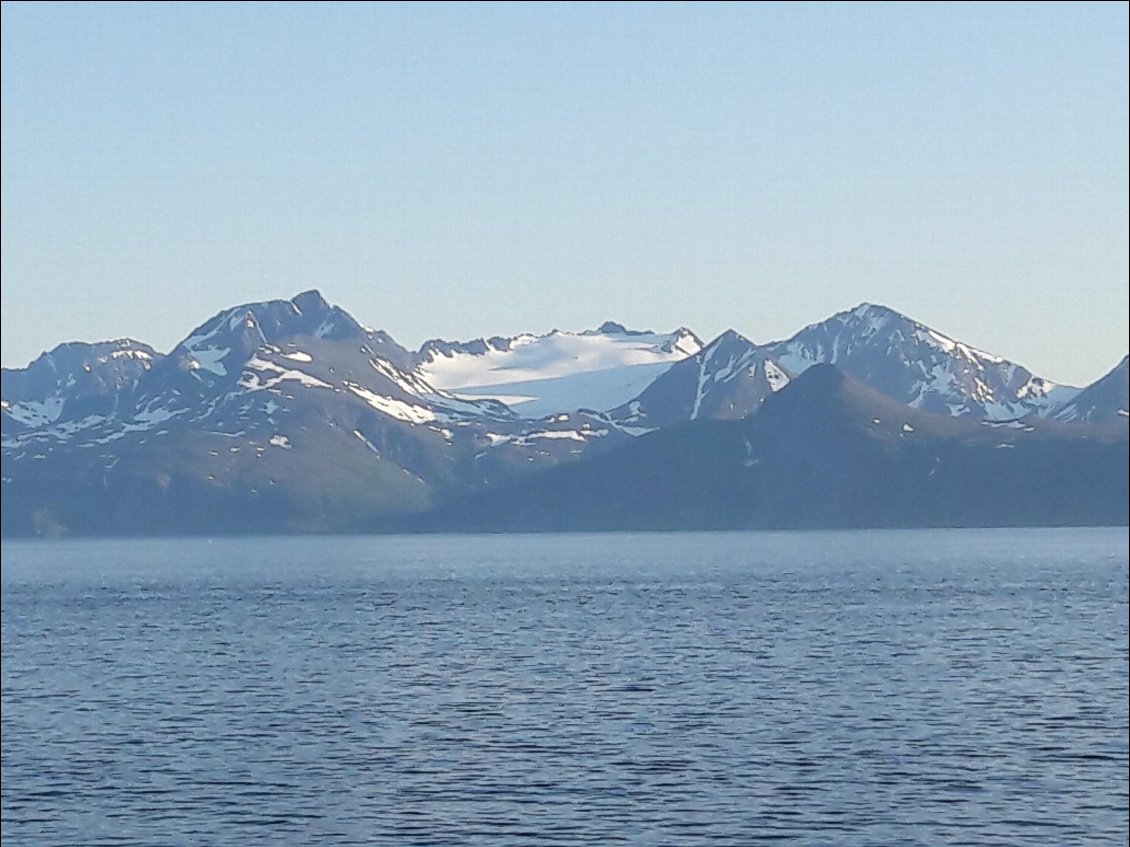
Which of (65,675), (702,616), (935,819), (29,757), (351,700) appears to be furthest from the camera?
(702,616)

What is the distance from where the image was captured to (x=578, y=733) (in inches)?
2800

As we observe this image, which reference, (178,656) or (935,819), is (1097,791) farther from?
(178,656)

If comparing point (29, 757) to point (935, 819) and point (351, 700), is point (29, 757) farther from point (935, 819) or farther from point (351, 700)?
point (935, 819)

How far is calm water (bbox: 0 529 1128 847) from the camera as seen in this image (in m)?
54.2

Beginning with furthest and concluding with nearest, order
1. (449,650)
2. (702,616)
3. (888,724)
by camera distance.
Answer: (702,616)
(449,650)
(888,724)

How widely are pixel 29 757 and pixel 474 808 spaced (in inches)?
788

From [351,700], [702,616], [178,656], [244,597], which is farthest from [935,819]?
[244,597]

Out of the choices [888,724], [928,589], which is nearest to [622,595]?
[928,589]

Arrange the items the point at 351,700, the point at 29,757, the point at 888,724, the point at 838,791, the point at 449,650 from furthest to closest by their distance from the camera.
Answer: the point at 449,650 → the point at 351,700 → the point at 888,724 → the point at 29,757 → the point at 838,791

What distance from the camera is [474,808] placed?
56.2 meters

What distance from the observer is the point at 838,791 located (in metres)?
58.1

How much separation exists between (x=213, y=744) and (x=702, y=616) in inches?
2928

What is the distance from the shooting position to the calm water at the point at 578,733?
54.2m

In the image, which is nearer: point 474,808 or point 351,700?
point 474,808
